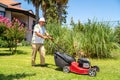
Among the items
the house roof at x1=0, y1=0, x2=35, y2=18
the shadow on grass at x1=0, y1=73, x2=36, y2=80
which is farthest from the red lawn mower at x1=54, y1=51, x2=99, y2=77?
the house roof at x1=0, y1=0, x2=35, y2=18

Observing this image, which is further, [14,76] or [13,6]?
[13,6]

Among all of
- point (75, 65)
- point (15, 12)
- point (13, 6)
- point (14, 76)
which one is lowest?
point (14, 76)

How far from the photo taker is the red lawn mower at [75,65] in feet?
34.0

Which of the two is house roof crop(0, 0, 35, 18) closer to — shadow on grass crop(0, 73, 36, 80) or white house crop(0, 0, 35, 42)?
white house crop(0, 0, 35, 42)

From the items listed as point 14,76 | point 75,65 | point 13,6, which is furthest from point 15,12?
point 14,76

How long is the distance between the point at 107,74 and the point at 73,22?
7.56 m

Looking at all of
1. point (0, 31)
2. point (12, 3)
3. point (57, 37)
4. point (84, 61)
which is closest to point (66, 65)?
point (84, 61)

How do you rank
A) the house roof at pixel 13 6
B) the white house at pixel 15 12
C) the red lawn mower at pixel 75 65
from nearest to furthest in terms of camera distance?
the red lawn mower at pixel 75 65, the white house at pixel 15 12, the house roof at pixel 13 6

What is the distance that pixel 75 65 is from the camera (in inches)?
419

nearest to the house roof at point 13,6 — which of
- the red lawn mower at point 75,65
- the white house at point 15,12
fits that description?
the white house at point 15,12

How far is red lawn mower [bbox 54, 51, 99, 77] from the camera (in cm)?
1036

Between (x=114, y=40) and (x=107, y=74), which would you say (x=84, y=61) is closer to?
(x=107, y=74)

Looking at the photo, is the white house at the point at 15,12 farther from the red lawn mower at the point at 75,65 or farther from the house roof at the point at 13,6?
the red lawn mower at the point at 75,65

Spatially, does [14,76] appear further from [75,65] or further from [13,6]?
[13,6]
